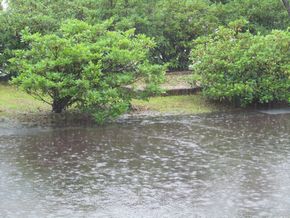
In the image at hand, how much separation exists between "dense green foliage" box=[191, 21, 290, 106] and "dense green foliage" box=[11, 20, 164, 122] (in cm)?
202

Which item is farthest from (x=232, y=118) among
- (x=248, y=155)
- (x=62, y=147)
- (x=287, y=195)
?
(x=287, y=195)

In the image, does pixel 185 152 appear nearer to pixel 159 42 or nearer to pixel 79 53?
pixel 79 53

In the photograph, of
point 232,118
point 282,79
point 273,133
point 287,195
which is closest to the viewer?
point 287,195

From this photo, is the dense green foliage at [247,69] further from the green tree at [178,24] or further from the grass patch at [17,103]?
the grass patch at [17,103]

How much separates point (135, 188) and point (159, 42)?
9560mm

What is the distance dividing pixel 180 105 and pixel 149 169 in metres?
5.44

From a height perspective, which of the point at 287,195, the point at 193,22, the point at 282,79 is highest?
→ the point at 193,22

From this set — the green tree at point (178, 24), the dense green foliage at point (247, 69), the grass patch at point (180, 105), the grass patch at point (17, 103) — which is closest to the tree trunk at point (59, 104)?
the grass patch at point (17, 103)

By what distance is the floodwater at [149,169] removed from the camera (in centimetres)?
647

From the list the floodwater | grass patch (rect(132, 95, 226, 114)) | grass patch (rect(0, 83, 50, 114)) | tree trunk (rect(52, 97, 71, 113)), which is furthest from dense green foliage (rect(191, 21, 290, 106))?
grass patch (rect(0, 83, 50, 114))

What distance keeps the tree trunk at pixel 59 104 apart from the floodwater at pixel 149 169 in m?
0.92

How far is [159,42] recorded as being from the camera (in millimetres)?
16281

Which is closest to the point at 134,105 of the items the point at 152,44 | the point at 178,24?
the point at 152,44

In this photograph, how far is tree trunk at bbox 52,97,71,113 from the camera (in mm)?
11590
